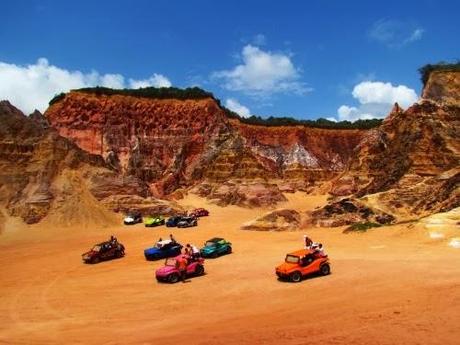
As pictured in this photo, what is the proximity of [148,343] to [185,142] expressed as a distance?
3137 inches

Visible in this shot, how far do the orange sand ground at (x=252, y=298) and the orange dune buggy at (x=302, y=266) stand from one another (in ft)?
1.50

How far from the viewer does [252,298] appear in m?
19.5

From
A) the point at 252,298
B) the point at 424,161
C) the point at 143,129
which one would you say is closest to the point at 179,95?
the point at 143,129

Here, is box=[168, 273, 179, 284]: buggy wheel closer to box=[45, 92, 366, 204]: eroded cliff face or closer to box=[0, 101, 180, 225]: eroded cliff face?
box=[0, 101, 180, 225]: eroded cliff face

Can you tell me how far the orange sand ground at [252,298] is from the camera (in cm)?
1432

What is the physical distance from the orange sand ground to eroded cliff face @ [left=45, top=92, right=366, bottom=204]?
45.8 m

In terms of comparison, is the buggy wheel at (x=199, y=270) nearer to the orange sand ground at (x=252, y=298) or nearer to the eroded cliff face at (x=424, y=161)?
the orange sand ground at (x=252, y=298)

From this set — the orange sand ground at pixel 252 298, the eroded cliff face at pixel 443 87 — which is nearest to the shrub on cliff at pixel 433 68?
the eroded cliff face at pixel 443 87

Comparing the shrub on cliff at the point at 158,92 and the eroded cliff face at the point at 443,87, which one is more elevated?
the shrub on cliff at the point at 158,92

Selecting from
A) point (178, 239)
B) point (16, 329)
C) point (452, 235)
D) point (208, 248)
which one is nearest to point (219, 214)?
point (178, 239)

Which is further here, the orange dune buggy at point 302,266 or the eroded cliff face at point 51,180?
the eroded cliff face at point 51,180

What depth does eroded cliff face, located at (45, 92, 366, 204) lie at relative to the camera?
81.6 m

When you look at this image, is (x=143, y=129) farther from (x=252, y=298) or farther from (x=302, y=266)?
(x=252, y=298)

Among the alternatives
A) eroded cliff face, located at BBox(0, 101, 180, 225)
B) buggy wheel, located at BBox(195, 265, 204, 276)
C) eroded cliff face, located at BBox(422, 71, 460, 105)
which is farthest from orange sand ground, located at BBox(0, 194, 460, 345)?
eroded cliff face, located at BBox(422, 71, 460, 105)
